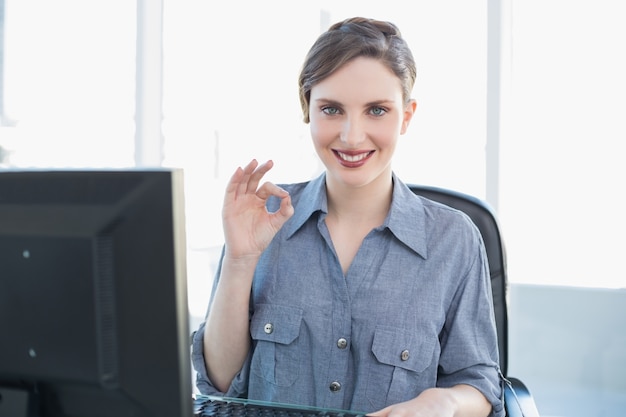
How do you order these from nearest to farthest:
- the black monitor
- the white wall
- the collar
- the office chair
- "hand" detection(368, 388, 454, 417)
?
the black monitor, "hand" detection(368, 388, 454, 417), the collar, the office chair, the white wall

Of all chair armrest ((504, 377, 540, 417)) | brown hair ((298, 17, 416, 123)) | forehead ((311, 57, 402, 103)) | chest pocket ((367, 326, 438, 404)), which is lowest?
chair armrest ((504, 377, 540, 417))

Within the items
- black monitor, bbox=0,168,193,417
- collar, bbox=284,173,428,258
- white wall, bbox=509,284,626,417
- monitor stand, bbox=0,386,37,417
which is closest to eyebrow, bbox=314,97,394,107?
collar, bbox=284,173,428,258

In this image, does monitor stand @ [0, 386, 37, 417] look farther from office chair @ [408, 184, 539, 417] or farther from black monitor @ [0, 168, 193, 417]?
office chair @ [408, 184, 539, 417]

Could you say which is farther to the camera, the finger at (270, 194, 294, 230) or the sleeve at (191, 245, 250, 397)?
the sleeve at (191, 245, 250, 397)

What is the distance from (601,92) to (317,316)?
7.07 ft

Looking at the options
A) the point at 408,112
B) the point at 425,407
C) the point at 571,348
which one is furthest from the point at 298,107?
the point at 425,407

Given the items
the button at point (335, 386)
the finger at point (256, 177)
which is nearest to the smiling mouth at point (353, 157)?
the finger at point (256, 177)

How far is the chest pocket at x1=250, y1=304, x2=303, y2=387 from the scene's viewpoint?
1.49 m

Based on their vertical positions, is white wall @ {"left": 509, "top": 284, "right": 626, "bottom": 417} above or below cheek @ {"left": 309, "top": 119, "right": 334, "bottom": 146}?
below

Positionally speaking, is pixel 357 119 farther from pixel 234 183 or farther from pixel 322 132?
pixel 234 183

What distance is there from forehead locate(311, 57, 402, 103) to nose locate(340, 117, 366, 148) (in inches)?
1.7

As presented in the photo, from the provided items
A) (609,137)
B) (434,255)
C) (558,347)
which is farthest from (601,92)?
(434,255)

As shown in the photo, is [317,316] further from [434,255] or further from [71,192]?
[71,192]

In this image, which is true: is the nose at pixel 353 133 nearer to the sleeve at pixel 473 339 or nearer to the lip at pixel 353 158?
the lip at pixel 353 158
